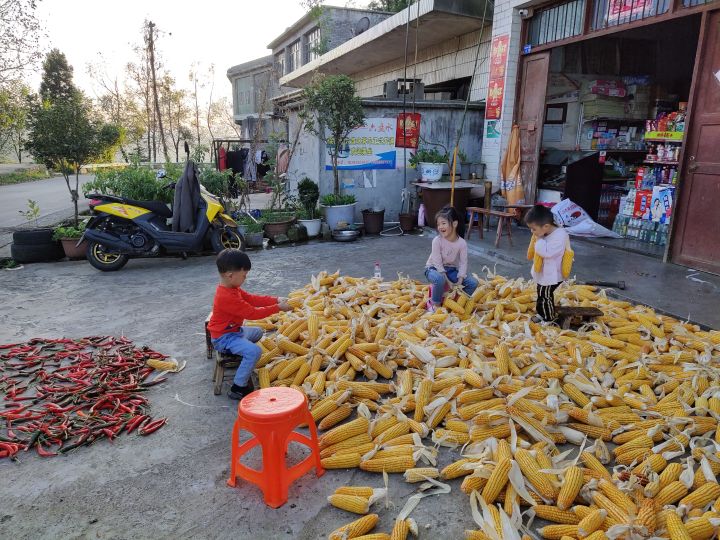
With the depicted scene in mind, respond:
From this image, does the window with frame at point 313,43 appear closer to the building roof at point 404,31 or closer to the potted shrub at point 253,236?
the building roof at point 404,31

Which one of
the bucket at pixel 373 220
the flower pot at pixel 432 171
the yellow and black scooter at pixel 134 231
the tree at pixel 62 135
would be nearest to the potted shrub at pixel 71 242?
the yellow and black scooter at pixel 134 231

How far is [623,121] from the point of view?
10367 mm

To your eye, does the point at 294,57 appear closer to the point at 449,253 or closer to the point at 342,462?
the point at 449,253

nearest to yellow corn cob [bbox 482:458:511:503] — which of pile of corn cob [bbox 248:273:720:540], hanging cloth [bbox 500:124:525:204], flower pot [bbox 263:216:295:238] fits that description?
pile of corn cob [bbox 248:273:720:540]

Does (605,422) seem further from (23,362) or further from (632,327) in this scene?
A: (23,362)

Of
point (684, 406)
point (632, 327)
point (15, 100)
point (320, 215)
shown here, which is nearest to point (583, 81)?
point (320, 215)

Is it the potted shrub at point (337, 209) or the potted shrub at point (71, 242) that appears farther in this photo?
the potted shrub at point (337, 209)

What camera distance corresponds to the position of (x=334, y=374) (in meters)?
3.81

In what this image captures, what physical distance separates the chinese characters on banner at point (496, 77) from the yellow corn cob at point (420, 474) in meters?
9.04

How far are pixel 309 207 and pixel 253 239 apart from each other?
155 cm

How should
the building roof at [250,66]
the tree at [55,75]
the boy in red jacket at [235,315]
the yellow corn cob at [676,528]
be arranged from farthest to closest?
the tree at [55,75] < the building roof at [250,66] < the boy in red jacket at [235,315] < the yellow corn cob at [676,528]

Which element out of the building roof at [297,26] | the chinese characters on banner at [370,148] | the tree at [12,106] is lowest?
the chinese characters on banner at [370,148]

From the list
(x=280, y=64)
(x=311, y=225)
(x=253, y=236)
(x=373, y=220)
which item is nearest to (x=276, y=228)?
(x=253, y=236)

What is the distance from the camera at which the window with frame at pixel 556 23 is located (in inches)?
336
